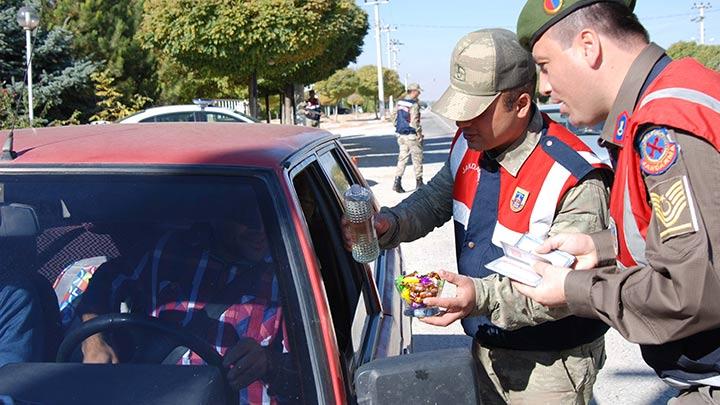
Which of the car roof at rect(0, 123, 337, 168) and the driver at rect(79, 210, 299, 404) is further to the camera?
the car roof at rect(0, 123, 337, 168)

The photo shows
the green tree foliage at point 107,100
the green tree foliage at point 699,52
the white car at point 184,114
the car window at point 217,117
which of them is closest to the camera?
the white car at point 184,114

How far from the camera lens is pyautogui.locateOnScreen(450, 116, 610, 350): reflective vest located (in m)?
2.18

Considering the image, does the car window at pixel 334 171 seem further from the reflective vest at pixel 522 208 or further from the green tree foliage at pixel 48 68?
the green tree foliage at pixel 48 68

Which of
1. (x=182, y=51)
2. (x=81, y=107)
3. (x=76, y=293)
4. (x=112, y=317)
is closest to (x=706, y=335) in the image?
(x=112, y=317)

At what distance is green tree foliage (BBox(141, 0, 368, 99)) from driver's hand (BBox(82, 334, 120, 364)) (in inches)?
493

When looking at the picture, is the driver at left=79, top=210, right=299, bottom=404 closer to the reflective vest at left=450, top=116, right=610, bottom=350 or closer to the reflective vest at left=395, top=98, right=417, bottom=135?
the reflective vest at left=450, top=116, right=610, bottom=350

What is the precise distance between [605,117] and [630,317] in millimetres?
499

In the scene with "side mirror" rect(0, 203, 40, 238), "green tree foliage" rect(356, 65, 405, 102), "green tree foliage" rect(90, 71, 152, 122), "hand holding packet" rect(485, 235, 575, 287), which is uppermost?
"side mirror" rect(0, 203, 40, 238)

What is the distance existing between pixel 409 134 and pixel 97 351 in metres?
10.3

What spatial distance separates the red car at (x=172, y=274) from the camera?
1.64 metres

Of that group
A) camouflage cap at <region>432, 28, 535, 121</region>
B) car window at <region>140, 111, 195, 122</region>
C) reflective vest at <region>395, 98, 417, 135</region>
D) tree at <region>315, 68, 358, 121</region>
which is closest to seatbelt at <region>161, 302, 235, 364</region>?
camouflage cap at <region>432, 28, 535, 121</region>

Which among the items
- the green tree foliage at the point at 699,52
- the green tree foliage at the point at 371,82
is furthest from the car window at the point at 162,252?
the green tree foliage at the point at 371,82

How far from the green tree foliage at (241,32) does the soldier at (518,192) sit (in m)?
12.0

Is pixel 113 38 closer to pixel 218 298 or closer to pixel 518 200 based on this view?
pixel 518 200
